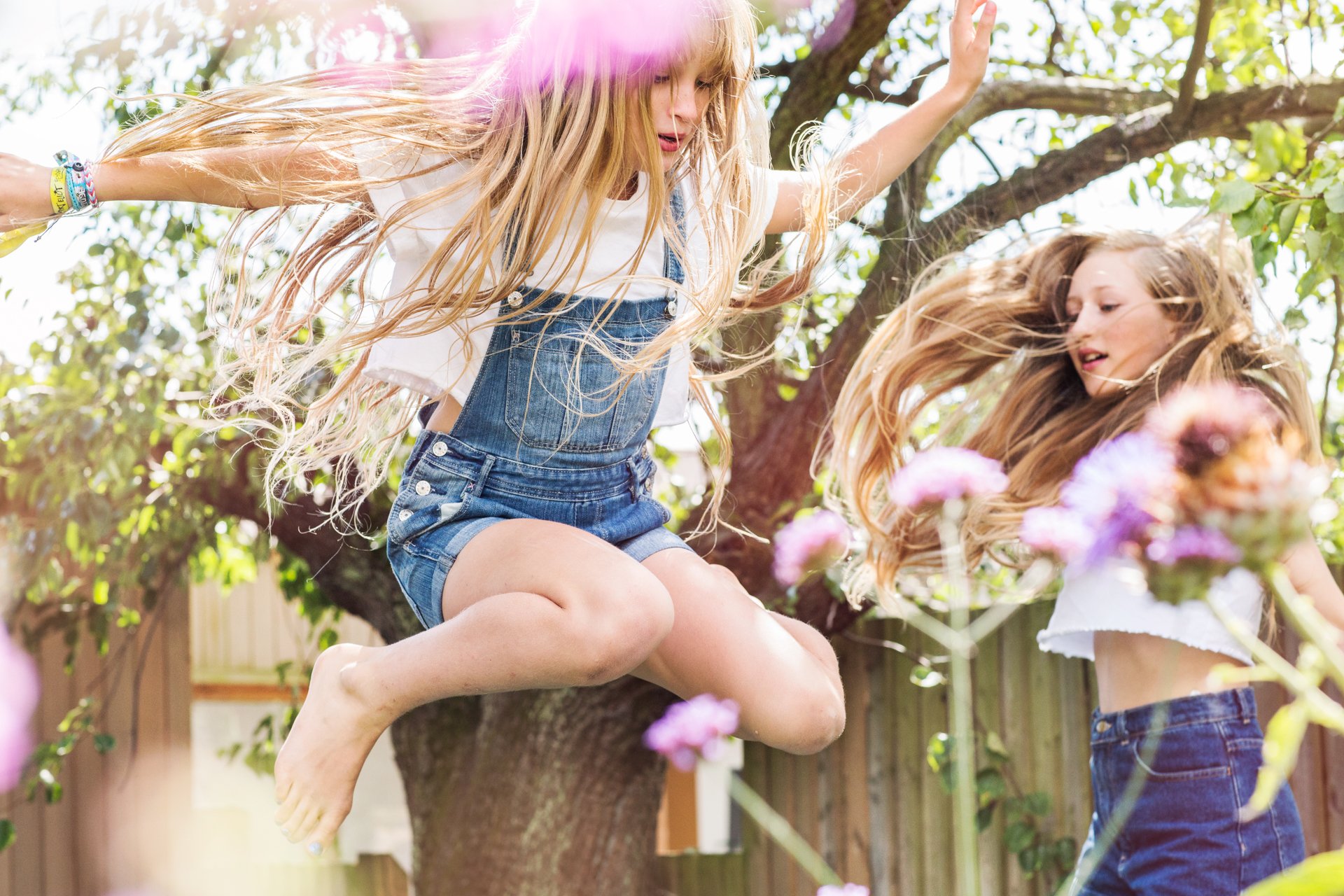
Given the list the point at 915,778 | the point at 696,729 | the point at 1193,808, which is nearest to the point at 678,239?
the point at 696,729

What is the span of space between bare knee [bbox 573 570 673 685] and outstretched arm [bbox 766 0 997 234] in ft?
2.02

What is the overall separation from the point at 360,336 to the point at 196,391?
2023 millimetres

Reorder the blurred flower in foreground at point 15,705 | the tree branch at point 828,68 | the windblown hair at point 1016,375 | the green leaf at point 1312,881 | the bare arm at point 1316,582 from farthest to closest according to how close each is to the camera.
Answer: the blurred flower in foreground at point 15,705
the tree branch at point 828,68
the windblown hair at point 1016,375
the bare arm at point 1316,582
the green leaf at point 1312,881

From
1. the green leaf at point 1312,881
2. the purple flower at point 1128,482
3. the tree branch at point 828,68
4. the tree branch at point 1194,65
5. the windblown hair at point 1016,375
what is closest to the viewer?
the green leaf at point 1312,881

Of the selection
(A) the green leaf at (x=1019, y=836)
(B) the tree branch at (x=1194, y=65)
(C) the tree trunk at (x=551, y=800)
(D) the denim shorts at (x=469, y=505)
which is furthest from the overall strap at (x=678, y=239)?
(A) the green leaf at (x=1019, y=836)

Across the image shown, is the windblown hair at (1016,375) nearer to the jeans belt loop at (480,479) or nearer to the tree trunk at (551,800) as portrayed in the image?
the jeans belt loop at (480,479)

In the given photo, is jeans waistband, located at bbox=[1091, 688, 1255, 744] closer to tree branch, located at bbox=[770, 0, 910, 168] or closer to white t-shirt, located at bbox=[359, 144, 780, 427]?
white t-shirt, located at bbox=[359, 144, 780, 427]

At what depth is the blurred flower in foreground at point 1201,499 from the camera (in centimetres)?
50

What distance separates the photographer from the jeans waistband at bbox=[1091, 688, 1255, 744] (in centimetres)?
184

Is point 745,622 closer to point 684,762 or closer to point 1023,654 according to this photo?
point 684,762

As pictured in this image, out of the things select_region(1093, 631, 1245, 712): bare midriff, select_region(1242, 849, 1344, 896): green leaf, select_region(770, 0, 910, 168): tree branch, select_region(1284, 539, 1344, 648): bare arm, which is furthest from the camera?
select_region(770, 0, 910, 168): tree branch

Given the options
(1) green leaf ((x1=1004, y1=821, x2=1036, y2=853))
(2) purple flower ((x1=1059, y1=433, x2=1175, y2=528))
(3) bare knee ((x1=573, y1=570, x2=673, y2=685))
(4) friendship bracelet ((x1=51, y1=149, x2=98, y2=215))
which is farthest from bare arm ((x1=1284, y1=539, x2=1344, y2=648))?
(1) green leaf ((x1=1004, y1=821, x2=1036, y2=853))

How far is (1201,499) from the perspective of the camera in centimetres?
52

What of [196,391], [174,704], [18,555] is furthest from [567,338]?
[174,704]
